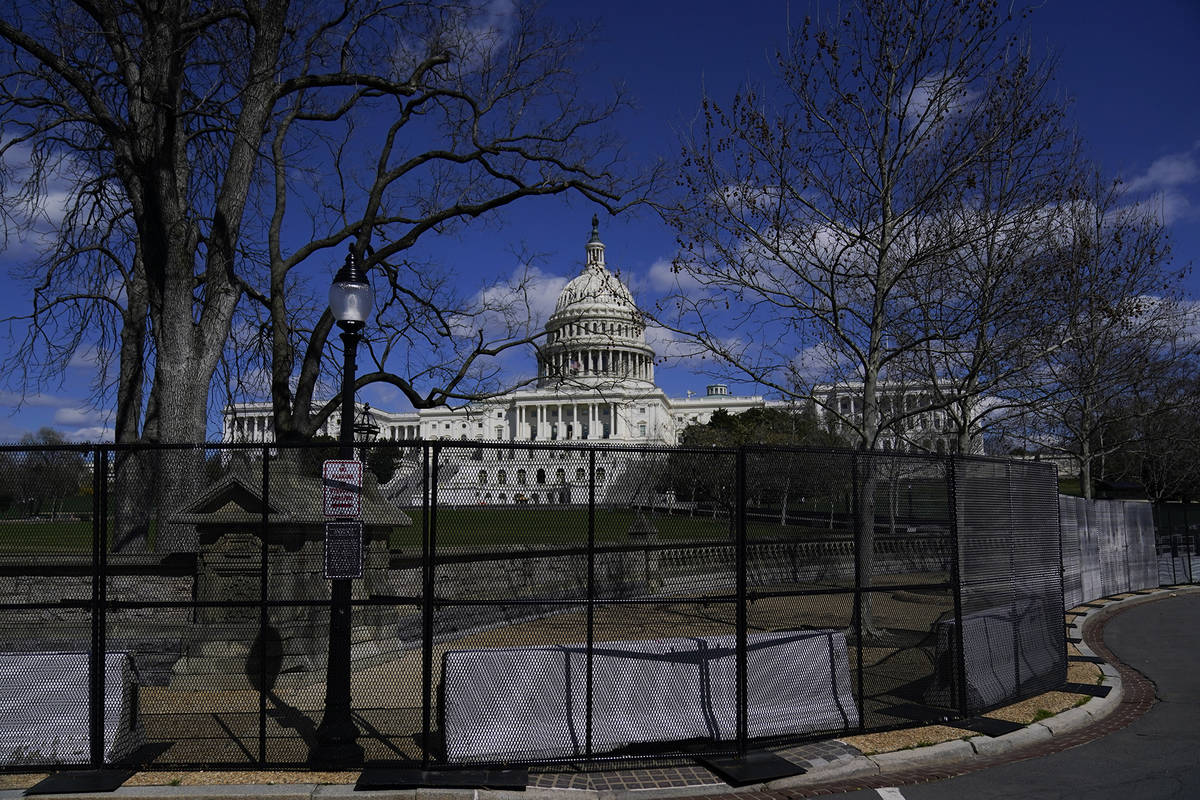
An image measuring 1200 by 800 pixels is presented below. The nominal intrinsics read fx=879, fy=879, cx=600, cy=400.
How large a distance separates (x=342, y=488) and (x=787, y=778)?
4411 mm

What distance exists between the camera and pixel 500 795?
22.1 feet

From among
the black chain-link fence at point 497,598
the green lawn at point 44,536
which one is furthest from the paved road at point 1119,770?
the green lawn at point 44,536

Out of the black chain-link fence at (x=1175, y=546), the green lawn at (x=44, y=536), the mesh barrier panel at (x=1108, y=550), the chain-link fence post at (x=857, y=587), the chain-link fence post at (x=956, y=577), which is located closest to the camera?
the green lawn at (x=44, y=536)

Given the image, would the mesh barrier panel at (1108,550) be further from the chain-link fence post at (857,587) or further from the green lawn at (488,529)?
the green lawn at (488,529)

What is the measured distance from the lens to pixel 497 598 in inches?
374

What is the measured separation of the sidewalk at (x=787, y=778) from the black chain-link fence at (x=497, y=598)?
265 mm

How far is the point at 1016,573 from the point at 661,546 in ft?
14.5

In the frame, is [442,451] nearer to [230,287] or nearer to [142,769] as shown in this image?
[142,769]

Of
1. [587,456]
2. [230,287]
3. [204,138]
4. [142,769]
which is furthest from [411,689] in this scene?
[204,138]

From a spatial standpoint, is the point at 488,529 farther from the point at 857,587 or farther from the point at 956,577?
the point at 956,577

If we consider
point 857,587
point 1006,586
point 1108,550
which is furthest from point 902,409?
point 857,587

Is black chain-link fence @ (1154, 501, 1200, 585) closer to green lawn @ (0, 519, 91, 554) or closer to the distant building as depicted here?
the distant building

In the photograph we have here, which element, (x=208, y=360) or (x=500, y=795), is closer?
(x=500, y=795)

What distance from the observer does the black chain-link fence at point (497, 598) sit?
7387 millimetres
